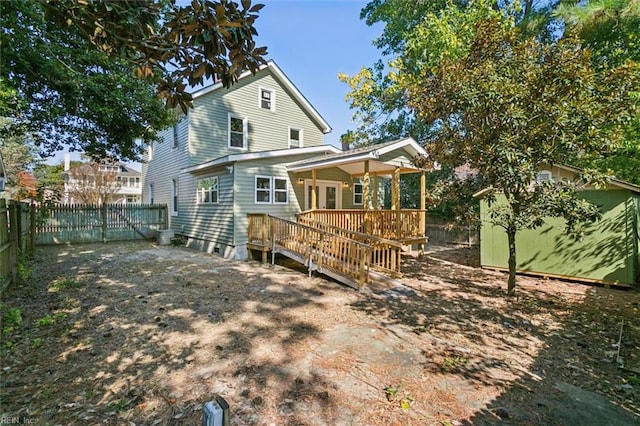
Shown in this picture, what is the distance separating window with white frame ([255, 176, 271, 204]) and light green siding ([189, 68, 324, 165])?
120 inches

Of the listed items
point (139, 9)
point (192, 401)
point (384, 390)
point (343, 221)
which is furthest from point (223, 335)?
point (343, 221)

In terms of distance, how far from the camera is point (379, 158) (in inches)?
372

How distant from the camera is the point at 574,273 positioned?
7871 mm

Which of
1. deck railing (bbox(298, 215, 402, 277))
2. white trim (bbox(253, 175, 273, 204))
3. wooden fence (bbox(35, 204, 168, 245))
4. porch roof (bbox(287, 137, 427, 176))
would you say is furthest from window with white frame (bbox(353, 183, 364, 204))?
wooden fence (bbox(35, 204, 168, 245))

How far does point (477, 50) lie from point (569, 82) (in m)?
1.82

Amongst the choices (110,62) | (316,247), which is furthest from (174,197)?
(316,247)

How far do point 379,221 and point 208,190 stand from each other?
265 inches

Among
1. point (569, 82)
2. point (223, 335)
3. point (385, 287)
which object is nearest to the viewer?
point (223, 335)

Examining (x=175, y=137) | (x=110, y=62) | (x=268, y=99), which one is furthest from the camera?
(x=268, y=99)

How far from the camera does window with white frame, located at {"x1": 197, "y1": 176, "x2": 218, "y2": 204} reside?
11312 millimetres

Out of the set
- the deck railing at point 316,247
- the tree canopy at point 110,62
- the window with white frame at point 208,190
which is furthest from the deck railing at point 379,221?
the tree canopy at point 110,62

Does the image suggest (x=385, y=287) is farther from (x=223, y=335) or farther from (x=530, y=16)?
(x=530, y=16)

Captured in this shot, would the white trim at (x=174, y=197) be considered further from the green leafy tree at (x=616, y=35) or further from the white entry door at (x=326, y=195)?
the green leafy tree at (x=616, y=35)

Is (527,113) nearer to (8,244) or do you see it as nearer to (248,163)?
(248,163)
